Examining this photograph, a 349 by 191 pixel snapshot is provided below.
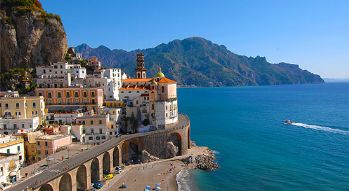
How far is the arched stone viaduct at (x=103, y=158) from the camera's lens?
49.9m

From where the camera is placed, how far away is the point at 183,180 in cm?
6819

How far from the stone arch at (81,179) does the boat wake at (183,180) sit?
16.6 metres

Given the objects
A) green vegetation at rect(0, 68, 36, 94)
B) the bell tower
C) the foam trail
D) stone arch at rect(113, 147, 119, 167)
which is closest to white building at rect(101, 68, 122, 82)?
the bell tower

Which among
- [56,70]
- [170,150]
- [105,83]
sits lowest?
[170,150]

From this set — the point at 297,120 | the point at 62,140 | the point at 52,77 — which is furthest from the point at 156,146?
the point at 297,120

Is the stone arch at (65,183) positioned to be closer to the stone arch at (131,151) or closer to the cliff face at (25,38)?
the stone arch at (131,151)

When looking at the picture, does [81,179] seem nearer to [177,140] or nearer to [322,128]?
[177,140]

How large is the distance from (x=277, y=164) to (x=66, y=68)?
58499mm

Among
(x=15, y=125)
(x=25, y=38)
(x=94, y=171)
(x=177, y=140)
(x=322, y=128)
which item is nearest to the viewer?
(x=94, y=171)

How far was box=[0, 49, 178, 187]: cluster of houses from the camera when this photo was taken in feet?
226

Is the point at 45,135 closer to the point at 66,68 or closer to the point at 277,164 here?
the point at 66,68

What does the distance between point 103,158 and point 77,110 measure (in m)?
19.3

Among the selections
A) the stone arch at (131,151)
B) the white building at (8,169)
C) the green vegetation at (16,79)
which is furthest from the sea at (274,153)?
the green vegetation at (16,79)

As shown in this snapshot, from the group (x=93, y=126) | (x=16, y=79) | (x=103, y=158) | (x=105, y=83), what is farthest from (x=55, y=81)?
(x=103, y=158)
